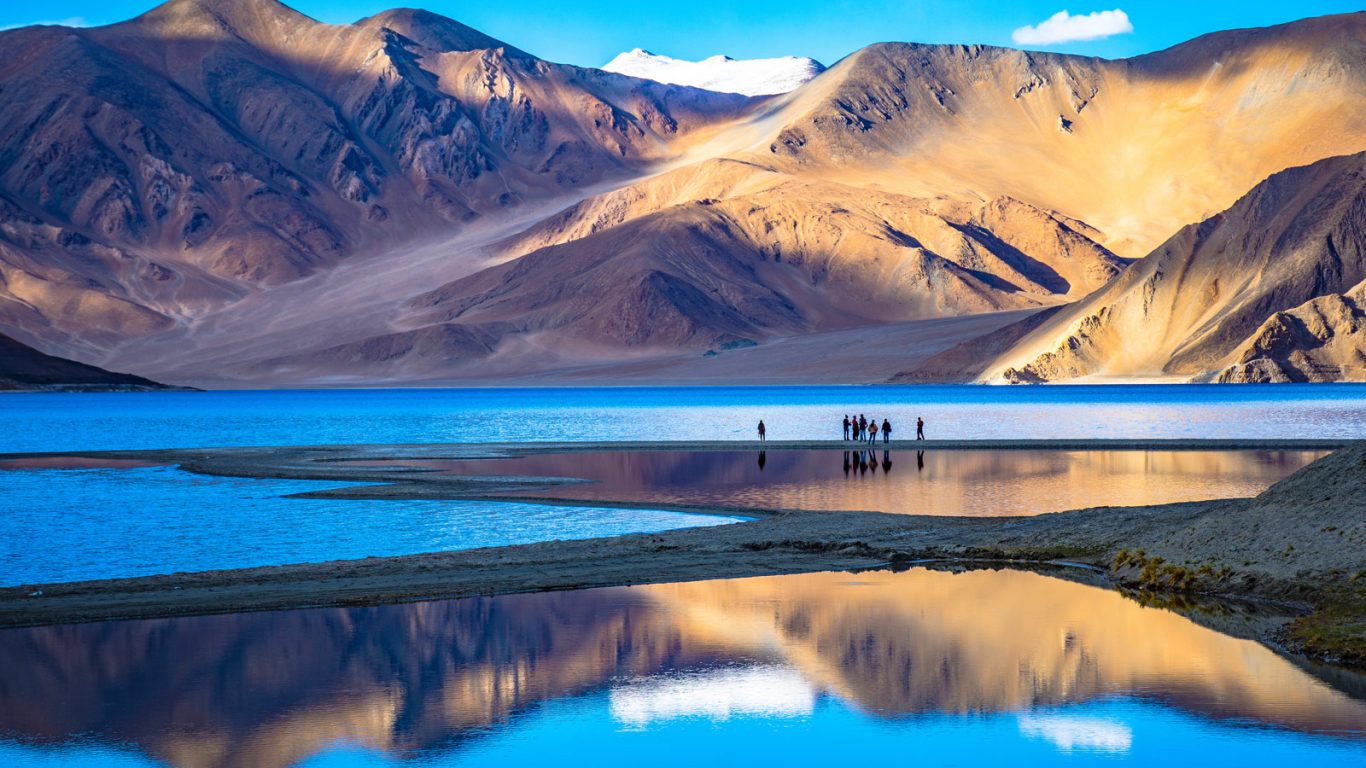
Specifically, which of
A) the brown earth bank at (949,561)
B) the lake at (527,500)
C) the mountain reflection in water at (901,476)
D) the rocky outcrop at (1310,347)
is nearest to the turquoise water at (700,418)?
the rocky outcrop at (1310,347)

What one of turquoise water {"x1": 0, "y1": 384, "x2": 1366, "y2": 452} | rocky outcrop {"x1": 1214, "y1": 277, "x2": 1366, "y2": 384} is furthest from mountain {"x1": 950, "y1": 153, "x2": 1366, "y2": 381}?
turquoise water {"x1": 0, "y1": 384, "x2": 1366, "y2": 452}

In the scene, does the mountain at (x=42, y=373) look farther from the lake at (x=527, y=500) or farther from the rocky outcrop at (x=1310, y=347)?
the rocky outcrop at (x=1310, y=347)

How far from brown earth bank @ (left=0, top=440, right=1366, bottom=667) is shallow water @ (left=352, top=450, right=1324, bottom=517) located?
233 inches

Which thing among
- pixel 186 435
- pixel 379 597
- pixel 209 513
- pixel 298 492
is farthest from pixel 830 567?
pixel 186 435

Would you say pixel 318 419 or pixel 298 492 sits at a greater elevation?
pixel 318 419

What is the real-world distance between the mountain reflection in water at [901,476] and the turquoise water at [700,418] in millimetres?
12239

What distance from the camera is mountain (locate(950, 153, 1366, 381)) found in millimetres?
130250

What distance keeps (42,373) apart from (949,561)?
163736 mm

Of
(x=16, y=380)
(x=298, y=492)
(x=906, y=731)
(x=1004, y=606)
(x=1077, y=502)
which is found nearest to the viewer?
(x=906, y=731)

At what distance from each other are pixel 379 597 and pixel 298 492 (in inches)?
888

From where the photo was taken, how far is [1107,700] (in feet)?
51.4

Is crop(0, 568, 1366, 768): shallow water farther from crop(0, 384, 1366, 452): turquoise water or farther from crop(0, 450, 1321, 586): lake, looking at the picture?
crop(0, 384, 1366, 452): turquoise water

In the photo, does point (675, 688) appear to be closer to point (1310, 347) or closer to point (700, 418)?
point (700, 418)

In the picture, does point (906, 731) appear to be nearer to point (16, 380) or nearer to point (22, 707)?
point (22, 707)
